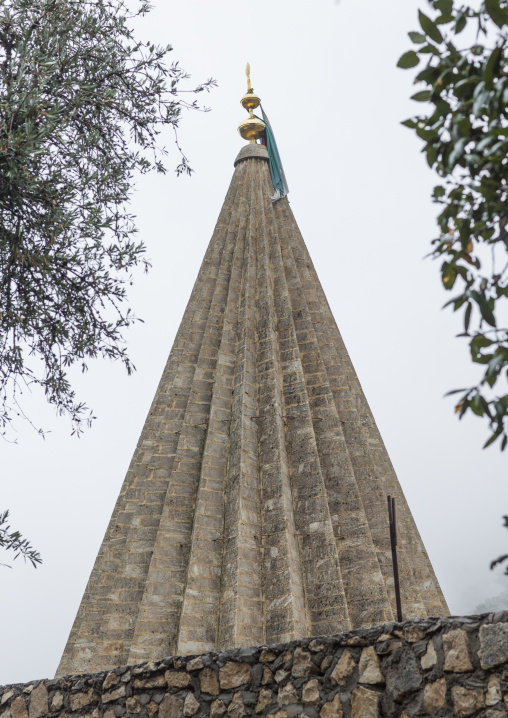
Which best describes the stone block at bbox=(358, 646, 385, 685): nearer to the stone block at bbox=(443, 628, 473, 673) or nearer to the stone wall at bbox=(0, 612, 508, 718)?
the stone wall at bbox=(0, 612, 508, 718)

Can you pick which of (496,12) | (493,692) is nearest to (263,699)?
(493,692)

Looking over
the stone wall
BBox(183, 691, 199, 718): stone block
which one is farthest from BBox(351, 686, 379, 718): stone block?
BBox(183, 691, 199, 718): stone block

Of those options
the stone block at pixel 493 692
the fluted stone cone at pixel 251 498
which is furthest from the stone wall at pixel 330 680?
the fluted stone cone at pixel 251 498

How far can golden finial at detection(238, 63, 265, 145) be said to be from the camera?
1731cm

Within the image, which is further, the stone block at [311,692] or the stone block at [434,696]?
the stone block at [311,692]

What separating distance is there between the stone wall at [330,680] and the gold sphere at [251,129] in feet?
45.0

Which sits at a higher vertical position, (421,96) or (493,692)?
(421,96)

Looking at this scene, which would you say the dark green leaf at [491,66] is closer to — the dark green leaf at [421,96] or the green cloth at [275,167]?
the dark green leaf at [421,96]

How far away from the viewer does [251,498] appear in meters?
11.1

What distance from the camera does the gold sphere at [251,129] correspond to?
17.3 m

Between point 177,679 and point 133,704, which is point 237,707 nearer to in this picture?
point 177,679

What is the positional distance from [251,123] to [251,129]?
0.13 metres

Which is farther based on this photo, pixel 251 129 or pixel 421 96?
pixel 251 129

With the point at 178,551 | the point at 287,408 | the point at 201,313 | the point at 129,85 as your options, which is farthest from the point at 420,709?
the point at 201,313
